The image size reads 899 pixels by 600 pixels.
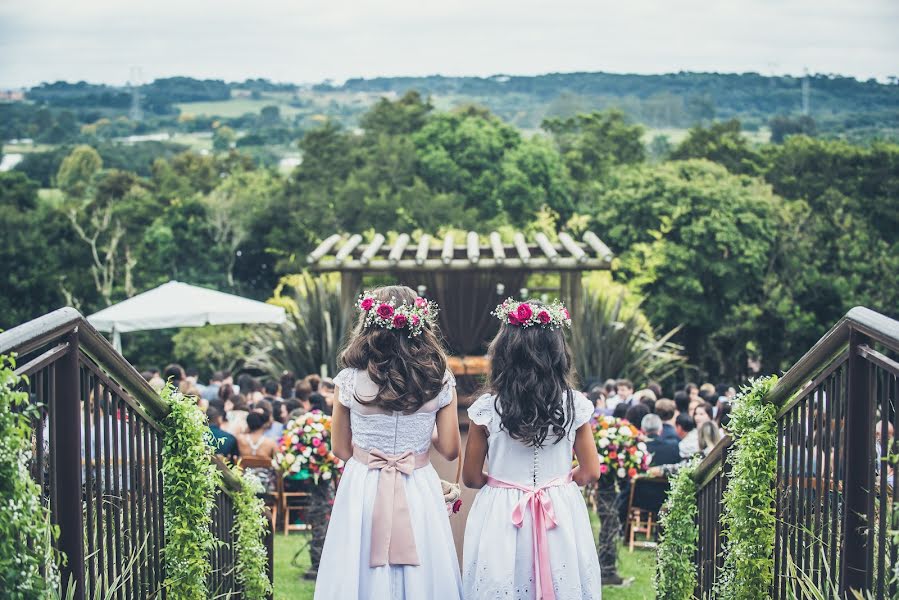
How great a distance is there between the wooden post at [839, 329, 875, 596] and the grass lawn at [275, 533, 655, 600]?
11.6 feet

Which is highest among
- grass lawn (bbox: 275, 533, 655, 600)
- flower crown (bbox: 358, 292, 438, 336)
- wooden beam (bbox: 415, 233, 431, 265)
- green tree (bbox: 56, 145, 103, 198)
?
green tree (bbox: 56, 145, 103, 198)

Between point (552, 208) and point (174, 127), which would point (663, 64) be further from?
point (552, 208)

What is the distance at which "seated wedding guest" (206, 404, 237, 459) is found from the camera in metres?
8.64

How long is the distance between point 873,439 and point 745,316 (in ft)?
93.4

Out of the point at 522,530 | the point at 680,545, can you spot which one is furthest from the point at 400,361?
the point at 680,545

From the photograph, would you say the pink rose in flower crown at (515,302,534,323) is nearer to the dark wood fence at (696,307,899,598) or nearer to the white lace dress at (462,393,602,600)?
the white lace dress at (462,393,602,600)

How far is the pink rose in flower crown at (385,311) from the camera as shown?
4293mm

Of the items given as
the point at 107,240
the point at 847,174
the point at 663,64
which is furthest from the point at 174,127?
the point at 847,174

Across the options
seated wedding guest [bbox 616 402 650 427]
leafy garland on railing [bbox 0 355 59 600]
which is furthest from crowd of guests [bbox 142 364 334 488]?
leafy garland on railing [bbox 0 355 59 600]

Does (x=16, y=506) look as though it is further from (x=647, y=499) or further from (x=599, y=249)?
(x=599, y=249)

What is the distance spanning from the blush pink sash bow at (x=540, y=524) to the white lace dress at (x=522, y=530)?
0.02 m

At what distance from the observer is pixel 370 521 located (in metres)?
4.46

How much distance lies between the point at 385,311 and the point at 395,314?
42 millimetres

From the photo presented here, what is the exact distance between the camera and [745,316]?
101 ft
